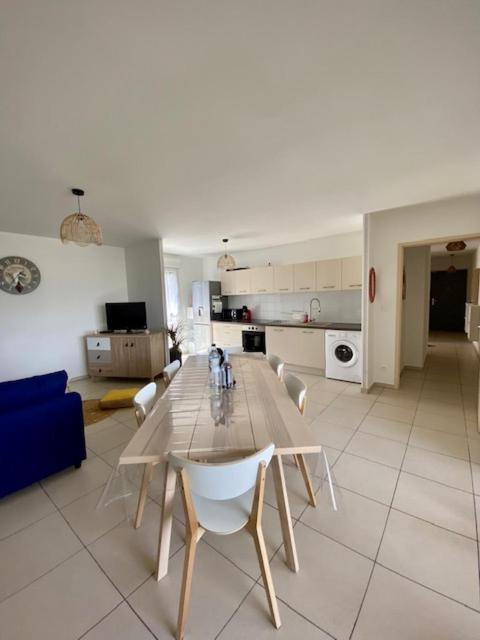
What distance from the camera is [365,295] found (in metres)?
3.59

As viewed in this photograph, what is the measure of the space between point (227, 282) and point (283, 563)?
17.1ft

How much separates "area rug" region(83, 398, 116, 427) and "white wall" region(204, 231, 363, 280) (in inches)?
156

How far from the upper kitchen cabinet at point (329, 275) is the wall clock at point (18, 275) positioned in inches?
186

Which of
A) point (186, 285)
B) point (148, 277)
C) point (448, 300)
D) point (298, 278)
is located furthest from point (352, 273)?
point (448, 300)

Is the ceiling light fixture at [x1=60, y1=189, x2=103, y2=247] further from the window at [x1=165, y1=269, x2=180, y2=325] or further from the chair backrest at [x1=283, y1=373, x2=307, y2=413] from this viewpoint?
the window at [x1=165, y1=269, x2=180, y2=325]

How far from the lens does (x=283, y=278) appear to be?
5.15 m

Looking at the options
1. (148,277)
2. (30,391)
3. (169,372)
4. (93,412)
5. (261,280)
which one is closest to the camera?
(30,391)

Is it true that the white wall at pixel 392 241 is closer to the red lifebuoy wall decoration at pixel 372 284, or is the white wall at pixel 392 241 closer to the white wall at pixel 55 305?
the red lifebuoy wall decoration at pixel 372 284

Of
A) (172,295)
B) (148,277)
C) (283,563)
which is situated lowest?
(283,563)

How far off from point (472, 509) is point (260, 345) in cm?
390

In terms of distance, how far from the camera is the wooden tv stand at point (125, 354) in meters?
4.39

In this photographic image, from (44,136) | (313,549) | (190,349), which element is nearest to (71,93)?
(44,136)

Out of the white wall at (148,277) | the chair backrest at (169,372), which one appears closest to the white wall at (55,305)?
the white wall at (148,277)

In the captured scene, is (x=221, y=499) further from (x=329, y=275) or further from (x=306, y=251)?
(x=306, y=251)
